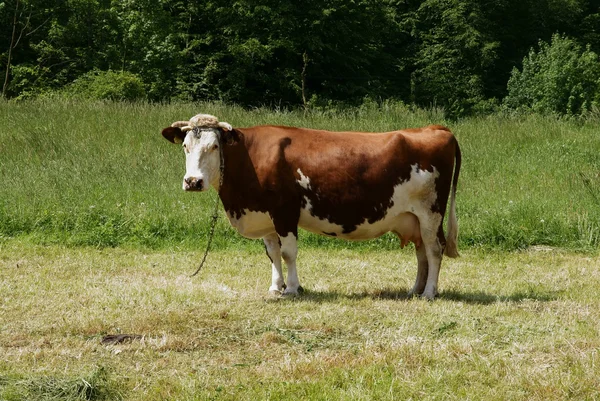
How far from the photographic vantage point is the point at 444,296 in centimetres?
957

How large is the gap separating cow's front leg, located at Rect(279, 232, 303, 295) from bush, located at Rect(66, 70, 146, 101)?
61.5ft

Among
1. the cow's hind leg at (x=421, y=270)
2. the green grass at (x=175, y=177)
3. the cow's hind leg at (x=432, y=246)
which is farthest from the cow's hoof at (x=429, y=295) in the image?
the green grass at (x=175, y=177)

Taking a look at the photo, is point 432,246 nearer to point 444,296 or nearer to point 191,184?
point 444,296

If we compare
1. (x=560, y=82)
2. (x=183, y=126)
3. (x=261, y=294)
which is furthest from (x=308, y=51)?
(x=261, y=294)

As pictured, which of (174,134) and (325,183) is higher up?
(174,134)

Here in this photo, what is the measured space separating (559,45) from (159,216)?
27887 millimetres

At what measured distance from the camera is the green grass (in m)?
12.9

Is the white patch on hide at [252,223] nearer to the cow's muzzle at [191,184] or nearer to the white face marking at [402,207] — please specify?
the white face marking at [402,207]

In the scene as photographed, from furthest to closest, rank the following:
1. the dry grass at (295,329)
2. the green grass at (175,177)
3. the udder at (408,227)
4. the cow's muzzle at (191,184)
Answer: the green grass at (175,177) → the udder at (408,227) → the cow's muzzle at (191,184) → the dry grass at (295,329)

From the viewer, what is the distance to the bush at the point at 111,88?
27.5 metres

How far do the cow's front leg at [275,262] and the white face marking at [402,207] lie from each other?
42cm

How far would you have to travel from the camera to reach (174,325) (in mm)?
7848

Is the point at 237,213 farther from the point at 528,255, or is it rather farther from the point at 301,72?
the point at 301,72

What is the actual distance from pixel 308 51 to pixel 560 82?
36.3 ft
